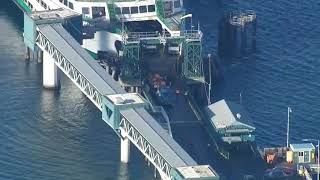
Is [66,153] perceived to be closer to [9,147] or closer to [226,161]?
[9,147]

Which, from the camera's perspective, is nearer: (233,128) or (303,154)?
(303,154)

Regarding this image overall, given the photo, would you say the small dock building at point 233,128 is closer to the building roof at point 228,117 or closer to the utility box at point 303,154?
the building roof at point 228,117

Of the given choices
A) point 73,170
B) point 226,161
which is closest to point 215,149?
point 226,161

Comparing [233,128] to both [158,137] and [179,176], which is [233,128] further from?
[179,176]

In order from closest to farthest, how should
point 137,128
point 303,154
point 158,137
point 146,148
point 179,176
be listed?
1. point 179,176
2. point 158,137
3. point 146,148
4. point 137,128
5. point 303,154

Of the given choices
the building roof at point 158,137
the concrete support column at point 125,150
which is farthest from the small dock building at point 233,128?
the concrete support column at point 125,150

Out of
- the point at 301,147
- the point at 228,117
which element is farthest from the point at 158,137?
the point at 301,147
